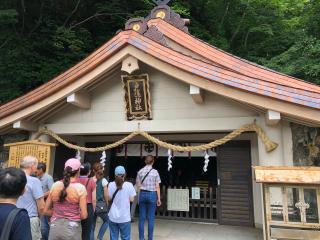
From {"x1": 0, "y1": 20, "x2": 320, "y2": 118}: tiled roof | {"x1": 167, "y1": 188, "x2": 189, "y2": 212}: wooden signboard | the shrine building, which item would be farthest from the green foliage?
{"x1": 167, "y1": 188, "x2": 189, "y2": 212}: wooden signboard

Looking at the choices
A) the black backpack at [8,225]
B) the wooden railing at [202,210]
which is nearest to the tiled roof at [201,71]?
the wooden railing at [202,210]

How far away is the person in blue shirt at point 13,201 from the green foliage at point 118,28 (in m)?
11.1

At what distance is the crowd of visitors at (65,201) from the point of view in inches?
86.3

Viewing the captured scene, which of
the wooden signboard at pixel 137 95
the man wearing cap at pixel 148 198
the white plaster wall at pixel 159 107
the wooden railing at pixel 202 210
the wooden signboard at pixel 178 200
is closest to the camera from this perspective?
the man wearing cap at pixel 148 198

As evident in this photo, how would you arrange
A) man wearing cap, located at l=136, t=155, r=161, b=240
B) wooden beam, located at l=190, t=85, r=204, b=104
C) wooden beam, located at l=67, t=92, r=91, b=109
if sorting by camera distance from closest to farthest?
man wearing cap, located at l=136, t=155, r=161, b=240 → wooden beam, located at l=190, t=85, r=204, b=104 → wooden beam, located at l=67, t=92, r=91, b=109

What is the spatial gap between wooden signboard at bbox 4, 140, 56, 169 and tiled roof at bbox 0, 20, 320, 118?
0.96 m

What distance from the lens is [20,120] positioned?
749cm

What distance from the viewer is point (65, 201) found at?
3.56 m

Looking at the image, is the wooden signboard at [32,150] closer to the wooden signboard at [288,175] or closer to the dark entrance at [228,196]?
the dark entrance at [228,196]

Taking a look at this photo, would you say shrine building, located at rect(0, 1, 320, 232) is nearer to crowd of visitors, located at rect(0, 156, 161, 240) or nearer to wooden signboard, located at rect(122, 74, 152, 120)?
wooden signboard, located at rect(122, 74, 152, 120)

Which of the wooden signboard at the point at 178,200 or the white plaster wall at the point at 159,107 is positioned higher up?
the white plaster wall at the point at 159,107

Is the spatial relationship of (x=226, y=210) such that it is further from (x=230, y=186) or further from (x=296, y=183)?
(x=296, y=183)

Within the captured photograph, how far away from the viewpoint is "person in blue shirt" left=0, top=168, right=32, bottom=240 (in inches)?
81.8

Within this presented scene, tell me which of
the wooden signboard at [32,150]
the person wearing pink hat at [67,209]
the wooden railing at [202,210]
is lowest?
the wooden railing at [202,210]
